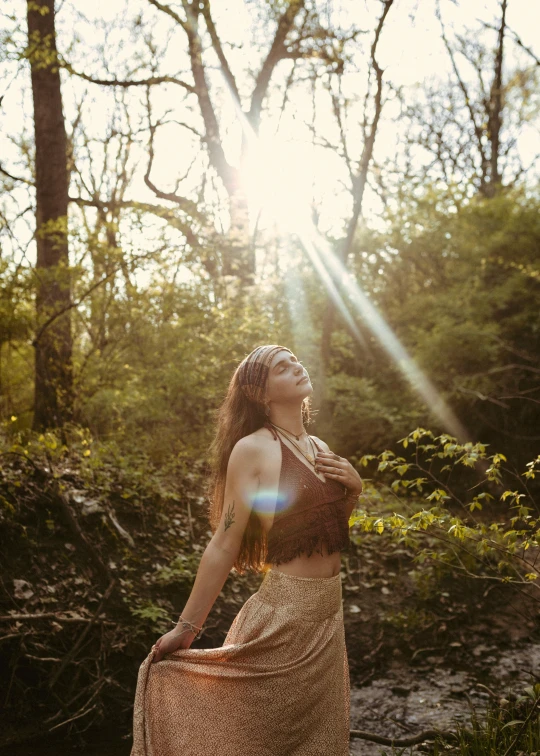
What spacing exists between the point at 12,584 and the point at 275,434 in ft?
9.25

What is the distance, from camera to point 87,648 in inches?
173

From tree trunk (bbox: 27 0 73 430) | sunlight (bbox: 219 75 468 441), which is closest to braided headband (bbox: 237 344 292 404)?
tree trunk (bbox: 27 0 73 430)

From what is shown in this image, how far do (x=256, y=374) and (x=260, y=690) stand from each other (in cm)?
115

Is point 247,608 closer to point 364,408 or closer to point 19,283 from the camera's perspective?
point 19,283

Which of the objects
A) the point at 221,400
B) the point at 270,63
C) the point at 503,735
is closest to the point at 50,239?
the point at 221,400

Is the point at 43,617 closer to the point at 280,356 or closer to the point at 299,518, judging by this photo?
the point at 299,518

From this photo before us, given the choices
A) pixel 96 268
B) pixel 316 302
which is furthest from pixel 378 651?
pixel 316 302

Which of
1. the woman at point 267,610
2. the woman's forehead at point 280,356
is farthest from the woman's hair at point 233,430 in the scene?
the woman's forehead at point 280,356

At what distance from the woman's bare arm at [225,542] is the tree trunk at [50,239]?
460 cm

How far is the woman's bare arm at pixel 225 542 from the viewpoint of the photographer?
7.45 ft

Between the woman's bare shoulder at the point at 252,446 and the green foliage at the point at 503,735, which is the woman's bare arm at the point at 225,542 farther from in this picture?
the green foliage at the point at 503,735

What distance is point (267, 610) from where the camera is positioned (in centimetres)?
237

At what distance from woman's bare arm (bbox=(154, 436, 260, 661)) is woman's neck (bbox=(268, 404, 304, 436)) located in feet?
0.68

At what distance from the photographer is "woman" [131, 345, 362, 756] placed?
7.20 feet
